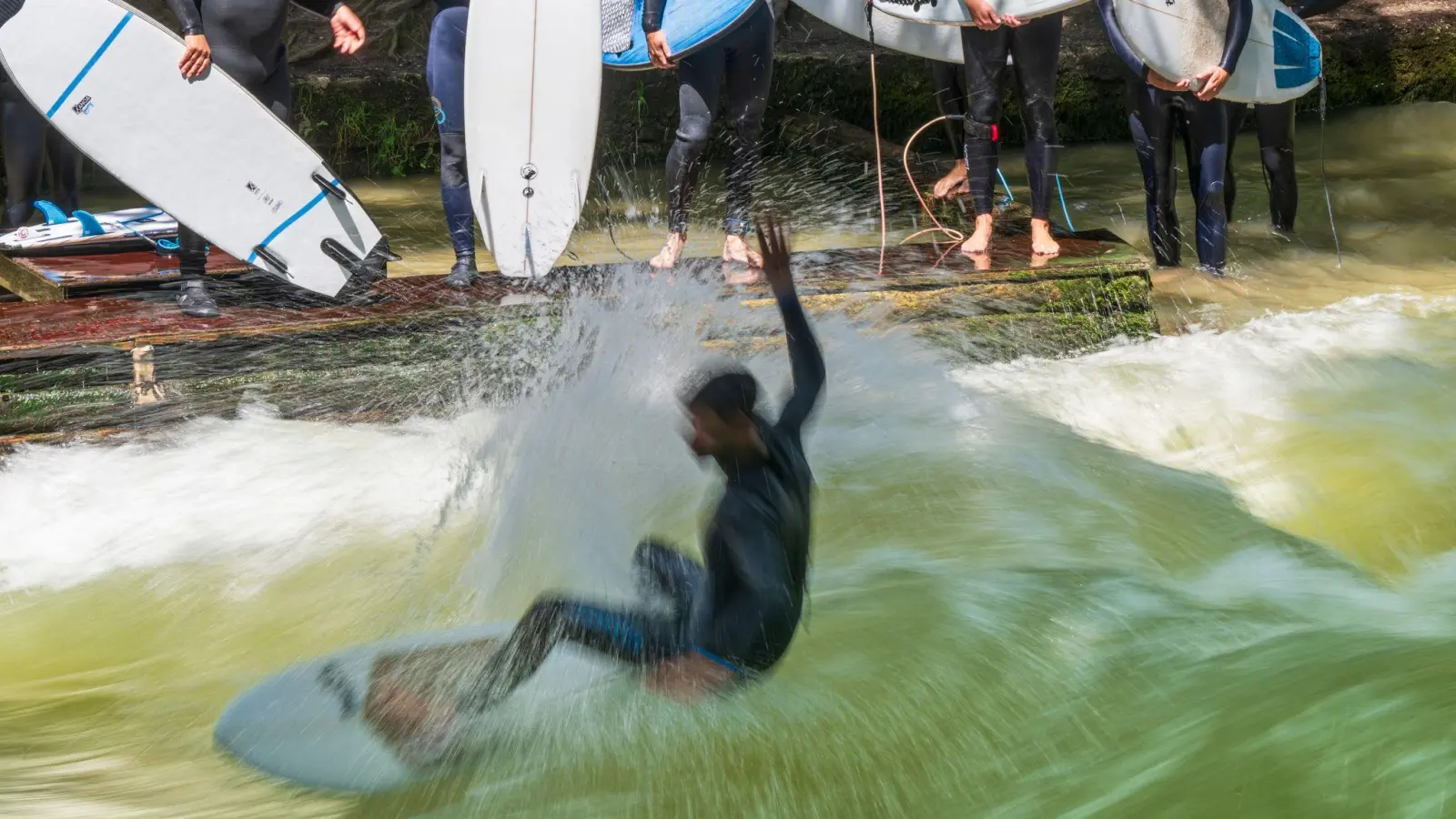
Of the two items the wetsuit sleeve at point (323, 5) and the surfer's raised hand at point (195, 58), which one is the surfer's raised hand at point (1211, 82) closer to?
the wetsuit sleeve at point (323, 5)

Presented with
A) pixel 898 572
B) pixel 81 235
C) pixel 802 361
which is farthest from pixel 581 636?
pixel 81 235

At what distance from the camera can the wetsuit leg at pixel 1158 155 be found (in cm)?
592

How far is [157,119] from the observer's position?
5094 mm

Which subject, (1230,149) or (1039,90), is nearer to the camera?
(1039,90)

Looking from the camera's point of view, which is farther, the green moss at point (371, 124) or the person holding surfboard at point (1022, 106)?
the green moss at point (371, 124)

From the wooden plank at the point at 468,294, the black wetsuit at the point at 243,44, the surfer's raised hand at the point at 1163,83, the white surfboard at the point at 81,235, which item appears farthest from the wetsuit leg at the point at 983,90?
the white surfboard at the point at 81,235

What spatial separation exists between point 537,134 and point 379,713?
302 cm

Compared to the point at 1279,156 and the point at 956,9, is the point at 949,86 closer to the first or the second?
the point at 956,9

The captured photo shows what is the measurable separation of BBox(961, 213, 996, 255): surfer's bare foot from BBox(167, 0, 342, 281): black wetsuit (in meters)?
2.73

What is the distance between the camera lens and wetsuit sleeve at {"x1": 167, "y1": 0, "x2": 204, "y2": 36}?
4.95 meters

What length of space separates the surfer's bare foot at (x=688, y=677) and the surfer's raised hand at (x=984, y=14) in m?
3.41

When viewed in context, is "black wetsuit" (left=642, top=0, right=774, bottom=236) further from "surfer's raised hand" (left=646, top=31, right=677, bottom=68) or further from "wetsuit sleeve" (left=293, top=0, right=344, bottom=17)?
"wetsuit sleeve" (left=293, top=0, right=344, bottom=17)

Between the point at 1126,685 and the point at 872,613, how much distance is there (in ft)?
2.38

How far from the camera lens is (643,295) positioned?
523cm
